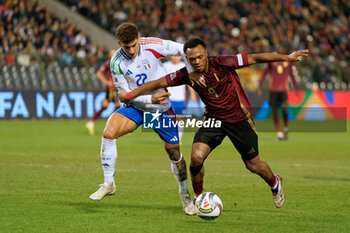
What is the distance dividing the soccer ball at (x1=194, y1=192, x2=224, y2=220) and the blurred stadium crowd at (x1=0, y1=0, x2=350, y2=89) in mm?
18406

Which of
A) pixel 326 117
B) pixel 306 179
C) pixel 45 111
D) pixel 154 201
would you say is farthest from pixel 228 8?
pixel 154 201

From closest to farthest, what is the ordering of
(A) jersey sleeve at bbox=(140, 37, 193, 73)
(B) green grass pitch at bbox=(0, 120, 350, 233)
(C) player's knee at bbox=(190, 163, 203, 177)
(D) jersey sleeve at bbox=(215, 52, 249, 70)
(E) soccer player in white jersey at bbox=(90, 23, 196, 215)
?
(B) green grass pitch at bbox=(0, 120, 350, 233) → (D) jersey sleeve at bbox=(215, 52, 249, 70) → (C) player's knee at bbox=(190, 163, 203, 177) → (A) jersey sleeve at bbox=(140, 37, 193, 73) → (E) soccer player in white jersey at bbox=(90, 23, 196, 215)

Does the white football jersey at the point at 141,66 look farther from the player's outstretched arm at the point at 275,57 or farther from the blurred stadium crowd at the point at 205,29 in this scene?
the blurred stadium crowd at the point at 205,29

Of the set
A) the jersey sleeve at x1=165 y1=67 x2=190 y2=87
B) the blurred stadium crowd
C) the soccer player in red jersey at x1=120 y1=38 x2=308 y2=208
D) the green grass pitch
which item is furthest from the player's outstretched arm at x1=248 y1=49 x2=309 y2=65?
the blurred stadium crowd

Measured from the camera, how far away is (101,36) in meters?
31.2

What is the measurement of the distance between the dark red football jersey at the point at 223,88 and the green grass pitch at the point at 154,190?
3.82 ft

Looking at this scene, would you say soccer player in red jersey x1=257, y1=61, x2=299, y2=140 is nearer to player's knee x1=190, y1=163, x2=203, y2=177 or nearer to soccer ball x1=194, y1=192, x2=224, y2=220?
player's knee x1=190, y1=163, x2=203, y2=177

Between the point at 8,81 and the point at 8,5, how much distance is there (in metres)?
4.11

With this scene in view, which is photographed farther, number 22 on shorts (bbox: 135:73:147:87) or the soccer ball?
number 22 on shorts (bbox: 135:73:147:87)

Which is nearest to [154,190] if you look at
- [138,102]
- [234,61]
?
[138,102]

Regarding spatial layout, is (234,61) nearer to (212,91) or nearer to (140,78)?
(212,91)

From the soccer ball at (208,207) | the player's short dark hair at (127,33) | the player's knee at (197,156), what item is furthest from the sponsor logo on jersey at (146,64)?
the soccer ball at (208,207)

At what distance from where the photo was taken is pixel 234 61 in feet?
24.5

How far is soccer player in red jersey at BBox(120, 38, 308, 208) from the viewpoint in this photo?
7.48 metres
